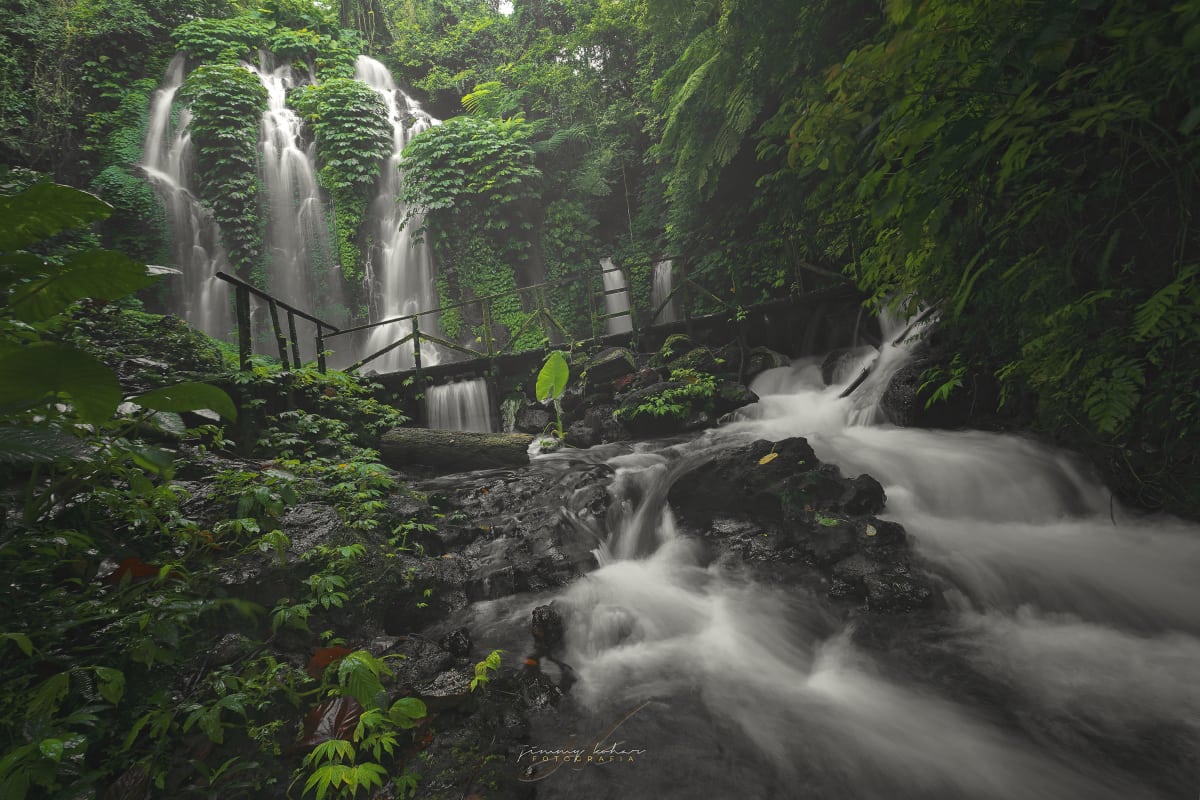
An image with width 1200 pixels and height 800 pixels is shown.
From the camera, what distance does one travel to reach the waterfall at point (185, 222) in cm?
1473

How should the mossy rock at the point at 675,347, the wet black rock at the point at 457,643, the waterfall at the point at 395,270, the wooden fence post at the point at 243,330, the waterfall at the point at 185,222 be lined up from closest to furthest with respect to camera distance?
the wet black rock at the point at 457,643 → the wooden fence post at the point at 243,330 → the mossy rock at the point at 675,347 → the waterfall at the point at 185,222 → the waterfall at the point at 395,270

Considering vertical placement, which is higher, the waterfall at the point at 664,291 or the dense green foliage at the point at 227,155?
the dense green foliage at the point at 227,155

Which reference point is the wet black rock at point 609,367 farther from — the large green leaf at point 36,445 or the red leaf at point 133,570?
the large green leaf at point 36,445

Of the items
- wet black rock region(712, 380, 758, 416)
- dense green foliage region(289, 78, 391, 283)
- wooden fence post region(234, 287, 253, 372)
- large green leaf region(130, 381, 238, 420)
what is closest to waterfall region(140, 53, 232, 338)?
dense green foliage region(289, 78, 391, 283)

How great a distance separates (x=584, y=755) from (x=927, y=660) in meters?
2.01

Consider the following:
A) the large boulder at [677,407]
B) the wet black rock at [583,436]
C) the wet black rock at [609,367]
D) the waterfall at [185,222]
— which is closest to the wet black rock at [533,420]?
the wet black rock at [609,367]

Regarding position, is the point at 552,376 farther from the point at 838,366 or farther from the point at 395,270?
the point at 395,270

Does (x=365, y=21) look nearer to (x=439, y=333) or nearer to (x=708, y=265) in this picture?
(x=439, y=333)

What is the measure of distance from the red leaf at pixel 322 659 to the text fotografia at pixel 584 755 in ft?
3.37

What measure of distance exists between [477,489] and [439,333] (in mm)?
11862

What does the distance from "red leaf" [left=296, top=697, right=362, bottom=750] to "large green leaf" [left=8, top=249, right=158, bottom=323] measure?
1894 mm

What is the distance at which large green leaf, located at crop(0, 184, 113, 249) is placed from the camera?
180 cm

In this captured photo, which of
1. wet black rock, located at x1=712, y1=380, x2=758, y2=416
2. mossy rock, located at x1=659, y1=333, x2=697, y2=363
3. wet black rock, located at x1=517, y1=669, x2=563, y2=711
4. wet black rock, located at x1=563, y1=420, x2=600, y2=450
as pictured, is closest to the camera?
wet black rock, located at x1=517, y1=669, x2=563, y2=711

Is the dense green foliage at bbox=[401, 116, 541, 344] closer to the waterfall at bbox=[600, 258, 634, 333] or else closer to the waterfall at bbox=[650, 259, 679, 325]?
the waterfall at bbox=[600, 258, 634, 333]
